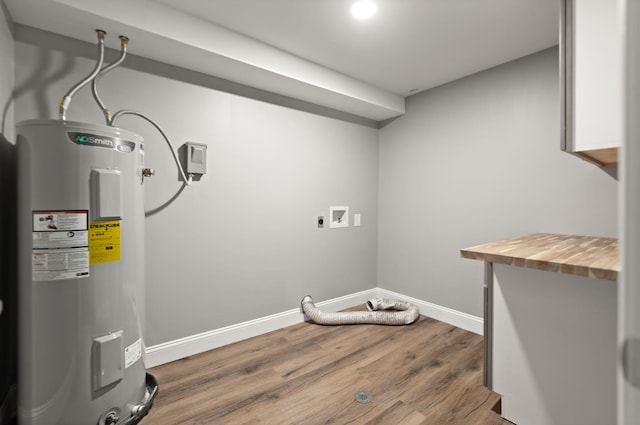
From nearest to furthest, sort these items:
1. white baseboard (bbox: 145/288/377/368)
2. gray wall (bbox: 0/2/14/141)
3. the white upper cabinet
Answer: the white upper cabinet → gray wall (bbox: 0/2/14/141) → white baseboard (bbox: 145/288/377/368)

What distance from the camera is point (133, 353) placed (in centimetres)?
155

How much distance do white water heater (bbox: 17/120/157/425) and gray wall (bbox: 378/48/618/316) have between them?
2.65 meters

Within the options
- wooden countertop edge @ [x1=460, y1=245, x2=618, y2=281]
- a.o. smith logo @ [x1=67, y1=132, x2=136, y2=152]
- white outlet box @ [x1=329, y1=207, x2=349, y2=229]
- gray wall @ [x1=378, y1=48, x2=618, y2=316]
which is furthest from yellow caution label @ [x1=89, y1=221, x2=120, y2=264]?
gray wall @ [x1=378, y1=48, x2=618, y2=316]

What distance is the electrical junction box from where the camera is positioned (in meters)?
2.17

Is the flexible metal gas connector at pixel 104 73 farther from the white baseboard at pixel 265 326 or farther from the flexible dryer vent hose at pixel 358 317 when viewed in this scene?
the flexible dryer vent hose at pixel 358 317

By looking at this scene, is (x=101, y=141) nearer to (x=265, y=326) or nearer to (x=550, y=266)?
(x=265, y=326)

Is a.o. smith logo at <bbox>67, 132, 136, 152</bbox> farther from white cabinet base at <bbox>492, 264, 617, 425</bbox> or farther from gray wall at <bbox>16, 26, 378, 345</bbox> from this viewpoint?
white cabinet base at <bbox>492, 264, 617, 425</bbox>

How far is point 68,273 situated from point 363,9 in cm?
216

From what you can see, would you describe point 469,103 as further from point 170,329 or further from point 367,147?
point 170,329

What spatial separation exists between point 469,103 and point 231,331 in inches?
115

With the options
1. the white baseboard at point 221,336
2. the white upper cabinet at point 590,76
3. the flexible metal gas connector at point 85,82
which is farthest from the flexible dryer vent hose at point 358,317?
the flexible metal gas connector at point 85,82

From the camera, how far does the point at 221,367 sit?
82.2 inches

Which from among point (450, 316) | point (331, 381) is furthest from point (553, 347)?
point (450, 316)

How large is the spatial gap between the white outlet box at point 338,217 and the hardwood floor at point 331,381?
1.09 m
